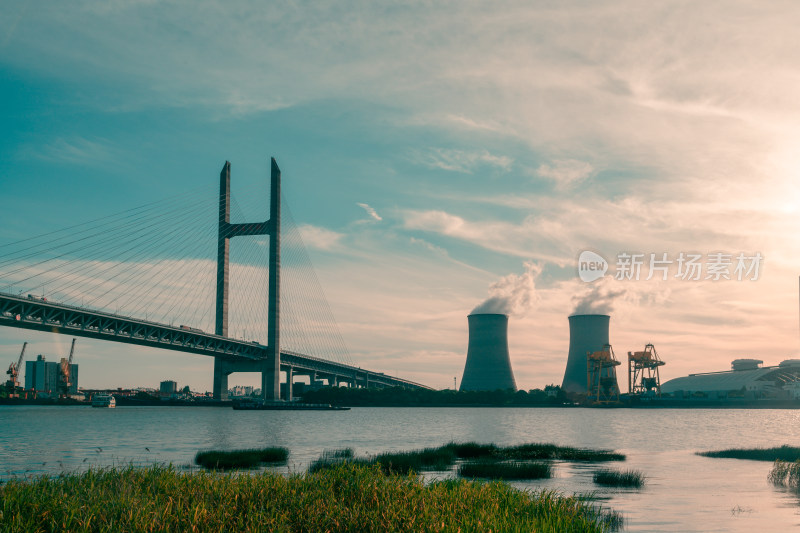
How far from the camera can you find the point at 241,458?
30141 mm

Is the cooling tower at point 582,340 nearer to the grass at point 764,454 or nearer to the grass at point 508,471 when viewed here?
the grass at point 764,454

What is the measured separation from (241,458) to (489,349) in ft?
290

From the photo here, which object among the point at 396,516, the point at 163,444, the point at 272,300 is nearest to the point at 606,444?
the point at 163,444

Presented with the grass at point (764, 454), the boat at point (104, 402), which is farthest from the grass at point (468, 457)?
the boat at point (104, 402)

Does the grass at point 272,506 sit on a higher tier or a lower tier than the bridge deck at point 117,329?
lower

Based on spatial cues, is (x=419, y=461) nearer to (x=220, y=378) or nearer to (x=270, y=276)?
(x=270, y=276)

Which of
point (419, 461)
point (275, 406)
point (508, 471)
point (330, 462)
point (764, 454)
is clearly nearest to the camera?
point (508, 471)

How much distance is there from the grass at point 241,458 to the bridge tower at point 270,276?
206 feet

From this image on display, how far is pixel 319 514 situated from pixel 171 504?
2688mm

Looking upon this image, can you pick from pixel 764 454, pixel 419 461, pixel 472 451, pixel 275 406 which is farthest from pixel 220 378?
pixel 764 454

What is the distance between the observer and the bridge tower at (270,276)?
96562 millimetres

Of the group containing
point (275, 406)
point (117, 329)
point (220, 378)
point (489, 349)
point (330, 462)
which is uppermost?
point (117, 329)

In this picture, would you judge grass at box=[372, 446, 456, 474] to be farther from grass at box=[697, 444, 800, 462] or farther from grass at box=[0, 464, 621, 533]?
grass at box=[697, 444, 800, 462]

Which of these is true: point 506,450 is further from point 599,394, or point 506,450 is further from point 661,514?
point 599,394
